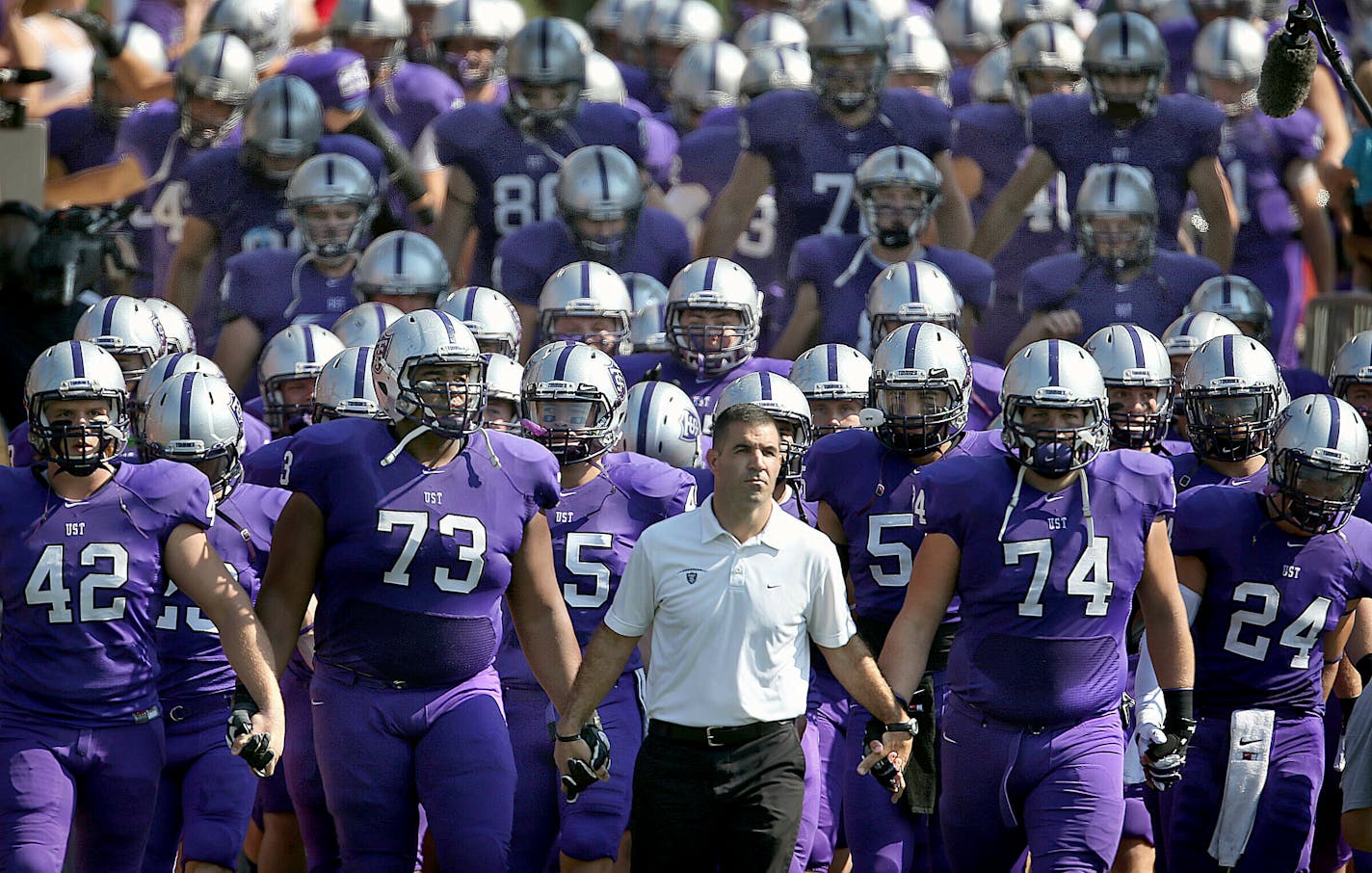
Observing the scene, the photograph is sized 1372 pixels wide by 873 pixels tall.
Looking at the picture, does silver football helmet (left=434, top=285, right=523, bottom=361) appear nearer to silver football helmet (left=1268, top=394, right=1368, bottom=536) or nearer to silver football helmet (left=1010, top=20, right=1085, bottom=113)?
silver football helmet (left=1268, top=394, right=1368, bottom=536)

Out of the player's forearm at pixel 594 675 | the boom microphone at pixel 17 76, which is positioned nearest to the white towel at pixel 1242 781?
the player's forearm at pixel 594 675

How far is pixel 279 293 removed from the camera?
31.1 feet

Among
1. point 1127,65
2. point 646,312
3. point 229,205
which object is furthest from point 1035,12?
point 229,205

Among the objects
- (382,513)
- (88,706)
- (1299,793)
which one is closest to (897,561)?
(1299,793)

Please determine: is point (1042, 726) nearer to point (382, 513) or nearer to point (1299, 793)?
point (1299, 793)

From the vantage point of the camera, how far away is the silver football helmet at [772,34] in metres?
11.7

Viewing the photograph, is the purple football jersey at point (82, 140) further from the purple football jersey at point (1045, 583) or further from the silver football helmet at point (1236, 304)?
the purple football jersey at point (1045, 583)

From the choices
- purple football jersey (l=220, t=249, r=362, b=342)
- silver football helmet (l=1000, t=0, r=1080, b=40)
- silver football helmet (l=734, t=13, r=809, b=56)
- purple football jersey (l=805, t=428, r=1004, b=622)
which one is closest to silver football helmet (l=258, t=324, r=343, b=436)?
purple football jersey (l=220, t=249, r=362, b=342)

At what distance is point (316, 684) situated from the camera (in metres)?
5.99

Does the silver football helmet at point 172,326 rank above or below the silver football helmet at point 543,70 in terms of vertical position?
below

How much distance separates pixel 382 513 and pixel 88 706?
907 mm

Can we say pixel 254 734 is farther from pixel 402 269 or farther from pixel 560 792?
pixel 402 269

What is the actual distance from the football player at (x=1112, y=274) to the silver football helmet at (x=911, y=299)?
727 millimetres

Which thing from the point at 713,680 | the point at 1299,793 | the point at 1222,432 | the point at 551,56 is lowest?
the point at 1299,793
